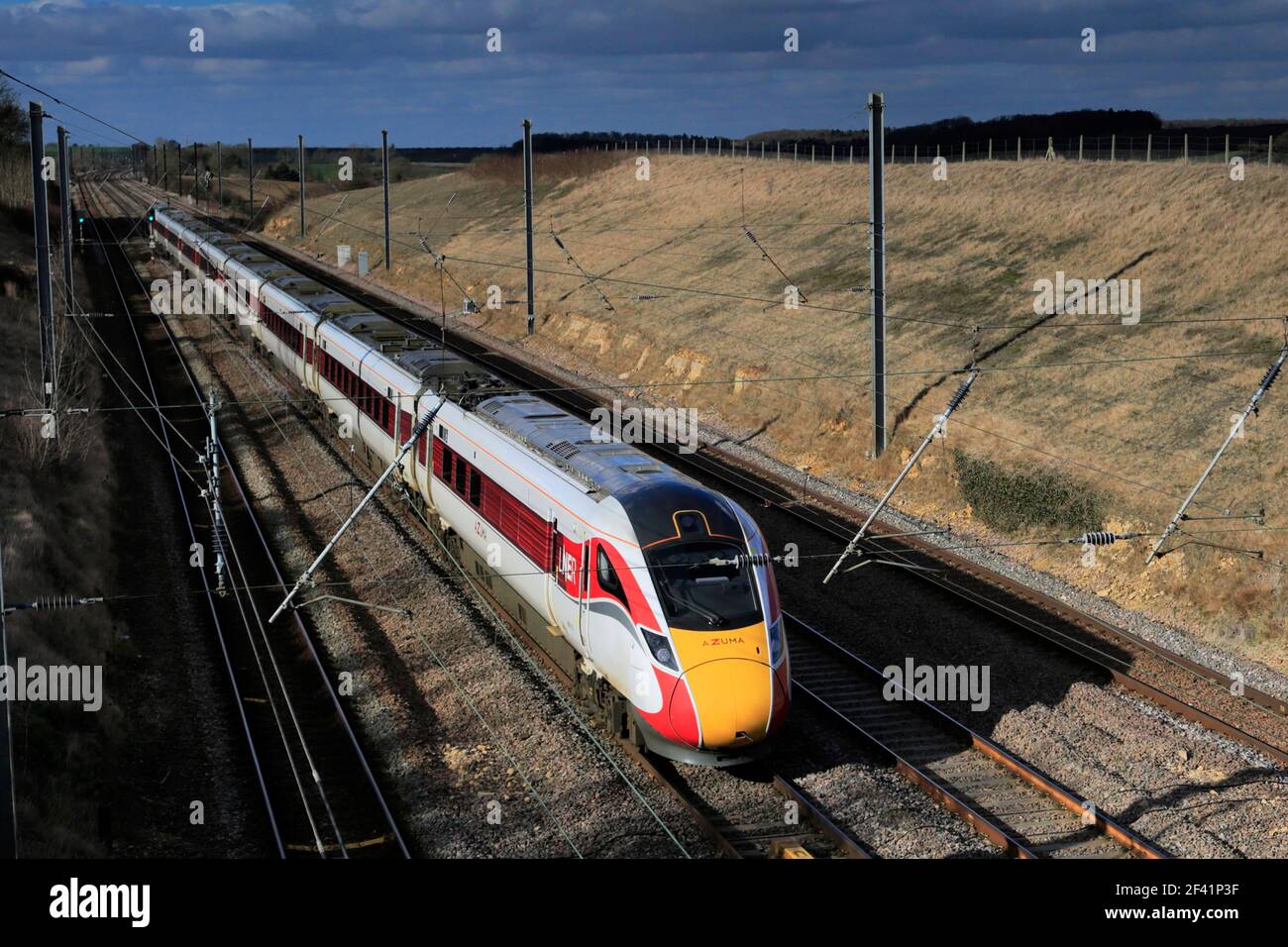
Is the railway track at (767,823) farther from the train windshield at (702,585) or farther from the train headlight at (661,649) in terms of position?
the train windshield at (702,585)

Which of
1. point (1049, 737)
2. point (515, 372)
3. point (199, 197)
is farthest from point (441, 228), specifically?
point (1049, 737)

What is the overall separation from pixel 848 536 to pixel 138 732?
46.5 ft

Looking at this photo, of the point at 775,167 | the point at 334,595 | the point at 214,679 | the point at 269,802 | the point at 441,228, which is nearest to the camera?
the point at 269,802

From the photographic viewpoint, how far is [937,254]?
48438 mm

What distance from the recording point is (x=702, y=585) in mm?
15227

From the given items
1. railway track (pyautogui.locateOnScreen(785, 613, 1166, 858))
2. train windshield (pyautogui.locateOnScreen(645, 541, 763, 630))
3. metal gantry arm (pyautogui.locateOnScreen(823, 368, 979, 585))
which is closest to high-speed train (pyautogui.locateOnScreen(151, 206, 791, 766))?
train windshield (pyautogui.locateOnScreen(645, 541, 763, 630))

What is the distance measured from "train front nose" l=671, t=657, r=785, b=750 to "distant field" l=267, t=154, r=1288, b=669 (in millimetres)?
9881

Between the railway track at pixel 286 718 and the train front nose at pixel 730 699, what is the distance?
3794mm

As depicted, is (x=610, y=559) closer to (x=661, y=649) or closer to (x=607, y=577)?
(x=607, y=577)

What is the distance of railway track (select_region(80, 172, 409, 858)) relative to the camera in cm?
1552

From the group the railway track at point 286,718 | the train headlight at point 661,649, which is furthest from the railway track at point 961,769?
the railway track at point 286,718

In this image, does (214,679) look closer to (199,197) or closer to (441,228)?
(441,228)

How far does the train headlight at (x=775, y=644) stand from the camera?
49.5 feet

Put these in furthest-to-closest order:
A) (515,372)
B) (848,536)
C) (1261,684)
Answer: (515,372) < (848,536) < (1261,684)
